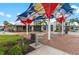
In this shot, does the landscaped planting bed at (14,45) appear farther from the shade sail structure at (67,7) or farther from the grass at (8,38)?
the shade sail structure at (67,7)

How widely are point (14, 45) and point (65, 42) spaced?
449mm

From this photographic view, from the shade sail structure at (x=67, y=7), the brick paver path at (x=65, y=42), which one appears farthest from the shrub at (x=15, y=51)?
the shade sail structure at (x=67, y=7)

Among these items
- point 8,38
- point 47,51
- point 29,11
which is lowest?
point 47,51

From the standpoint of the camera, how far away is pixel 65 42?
119 inches

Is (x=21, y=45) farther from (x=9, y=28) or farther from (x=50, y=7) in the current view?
(x=50, y=7)

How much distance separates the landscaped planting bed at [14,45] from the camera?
2.99 meters

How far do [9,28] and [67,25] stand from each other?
0.51 meters

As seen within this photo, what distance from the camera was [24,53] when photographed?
300cm

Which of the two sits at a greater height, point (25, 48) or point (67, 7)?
point (67, 7)

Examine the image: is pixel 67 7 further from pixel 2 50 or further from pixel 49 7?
pixel 2 50

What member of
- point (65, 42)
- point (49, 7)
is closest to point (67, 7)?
point (49, 7)

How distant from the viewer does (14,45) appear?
3.01 m

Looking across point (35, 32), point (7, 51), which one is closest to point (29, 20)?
point (35, 32)
